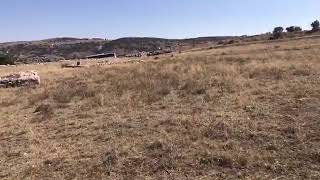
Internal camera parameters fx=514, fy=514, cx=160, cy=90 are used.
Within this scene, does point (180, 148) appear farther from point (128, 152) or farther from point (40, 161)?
point (40, 161)

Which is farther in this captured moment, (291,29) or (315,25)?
(291,29)

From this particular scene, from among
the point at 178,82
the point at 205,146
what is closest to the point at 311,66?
the point at 178,82

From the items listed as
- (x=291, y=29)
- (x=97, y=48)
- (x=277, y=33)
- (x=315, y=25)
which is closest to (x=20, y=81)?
(x=277, y=33)

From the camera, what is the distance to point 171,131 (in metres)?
11.1

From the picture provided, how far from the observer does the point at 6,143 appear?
11422 mm

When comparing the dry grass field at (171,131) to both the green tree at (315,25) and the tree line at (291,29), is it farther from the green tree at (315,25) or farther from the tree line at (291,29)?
the green tree at (315,25)

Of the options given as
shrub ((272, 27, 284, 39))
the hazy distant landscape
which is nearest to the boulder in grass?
the hazy distant landscape

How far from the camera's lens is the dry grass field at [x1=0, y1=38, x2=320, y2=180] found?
872 centimetres

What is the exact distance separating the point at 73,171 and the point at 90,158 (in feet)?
2.39

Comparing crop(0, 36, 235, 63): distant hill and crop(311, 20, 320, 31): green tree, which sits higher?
crop(311, 20, 320, 31): green tree

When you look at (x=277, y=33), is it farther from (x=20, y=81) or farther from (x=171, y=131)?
(x=171, y=131)

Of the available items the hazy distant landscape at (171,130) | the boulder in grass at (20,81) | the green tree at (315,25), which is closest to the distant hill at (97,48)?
the green tree at (315,25)

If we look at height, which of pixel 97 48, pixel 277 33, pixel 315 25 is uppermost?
pixel 315 25

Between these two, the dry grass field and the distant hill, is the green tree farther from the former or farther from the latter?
the dry grass field
